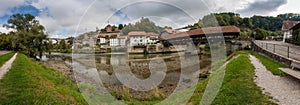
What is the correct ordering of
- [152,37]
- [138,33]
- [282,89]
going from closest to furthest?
[282,89] < [152,37] < [138,33]

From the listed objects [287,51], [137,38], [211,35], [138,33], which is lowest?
[287,51]

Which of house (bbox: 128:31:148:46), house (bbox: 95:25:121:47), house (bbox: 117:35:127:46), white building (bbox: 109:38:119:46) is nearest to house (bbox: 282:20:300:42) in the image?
house (bbox: 128:31:148:46)

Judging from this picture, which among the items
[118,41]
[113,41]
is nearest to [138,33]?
[118,41]

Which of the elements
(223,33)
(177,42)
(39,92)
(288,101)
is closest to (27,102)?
(39,92)

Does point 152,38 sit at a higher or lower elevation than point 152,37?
lower

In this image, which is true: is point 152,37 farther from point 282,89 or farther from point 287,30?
point 282,89

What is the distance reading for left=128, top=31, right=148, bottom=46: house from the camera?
61.3 metres

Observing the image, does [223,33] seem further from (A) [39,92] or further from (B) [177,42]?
(A) [39,92]

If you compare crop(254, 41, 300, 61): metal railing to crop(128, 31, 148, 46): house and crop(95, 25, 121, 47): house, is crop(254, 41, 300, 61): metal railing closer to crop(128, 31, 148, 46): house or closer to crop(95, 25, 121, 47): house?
crop(128, 31, 148, 46): house

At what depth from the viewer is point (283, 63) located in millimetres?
10422

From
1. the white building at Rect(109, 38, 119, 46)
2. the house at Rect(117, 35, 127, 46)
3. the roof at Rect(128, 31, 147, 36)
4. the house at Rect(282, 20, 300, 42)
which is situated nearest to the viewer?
the house at Rect(282, 20, 300, 42)

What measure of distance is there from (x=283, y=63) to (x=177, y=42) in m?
36.7

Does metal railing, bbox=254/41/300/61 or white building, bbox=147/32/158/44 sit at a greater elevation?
white building, bbox=147/32/158/44

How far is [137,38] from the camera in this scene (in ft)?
207
